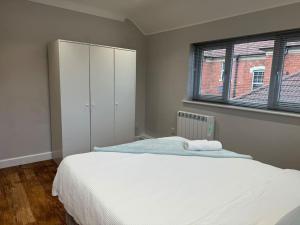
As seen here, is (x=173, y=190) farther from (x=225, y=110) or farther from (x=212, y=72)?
(x=212, y=72)

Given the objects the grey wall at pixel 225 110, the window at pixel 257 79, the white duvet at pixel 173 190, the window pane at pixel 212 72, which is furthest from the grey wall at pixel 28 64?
the window at pixel 257 79

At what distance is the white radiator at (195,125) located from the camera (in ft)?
10.1

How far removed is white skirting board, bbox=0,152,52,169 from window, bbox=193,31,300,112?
8.04ft

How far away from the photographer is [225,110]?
116 inches

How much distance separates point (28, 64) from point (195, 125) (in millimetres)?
2488

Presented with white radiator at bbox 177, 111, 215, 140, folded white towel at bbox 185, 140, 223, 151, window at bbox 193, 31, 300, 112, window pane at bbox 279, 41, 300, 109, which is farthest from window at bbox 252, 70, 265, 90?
folded white towel at bbox 185, 140, 223, 151

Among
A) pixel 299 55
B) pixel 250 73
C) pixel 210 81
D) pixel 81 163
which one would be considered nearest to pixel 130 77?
pixel 210 81

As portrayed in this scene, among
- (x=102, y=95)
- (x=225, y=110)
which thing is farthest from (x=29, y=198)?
(x=225, y=110)

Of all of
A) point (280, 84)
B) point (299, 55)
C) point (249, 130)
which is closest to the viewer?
point (299, 55)

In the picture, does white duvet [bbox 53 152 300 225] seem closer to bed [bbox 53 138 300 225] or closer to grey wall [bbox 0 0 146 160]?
bed [bbox 53 138 300 225]

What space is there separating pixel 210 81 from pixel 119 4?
5.72 ft

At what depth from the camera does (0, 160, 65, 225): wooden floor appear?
2010 millimetres

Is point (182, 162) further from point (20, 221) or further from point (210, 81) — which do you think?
point (210, 81)

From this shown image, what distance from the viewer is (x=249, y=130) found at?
2.72 metres
